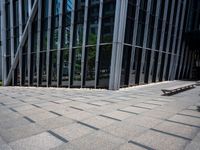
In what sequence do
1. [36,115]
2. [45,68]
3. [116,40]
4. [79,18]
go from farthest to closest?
[45,68], [79,18], [116,40], [36,115]

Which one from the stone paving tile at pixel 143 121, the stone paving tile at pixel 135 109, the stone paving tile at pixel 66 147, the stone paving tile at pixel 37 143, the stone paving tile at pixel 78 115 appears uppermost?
the stone paving tile at pixel 143 121

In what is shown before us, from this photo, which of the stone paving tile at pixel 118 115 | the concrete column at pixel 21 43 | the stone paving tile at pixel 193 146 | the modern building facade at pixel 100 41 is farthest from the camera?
the concrete column at pixel 21 43

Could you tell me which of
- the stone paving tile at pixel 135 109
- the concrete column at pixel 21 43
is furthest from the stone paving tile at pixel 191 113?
the concrete column at pixel 21 43

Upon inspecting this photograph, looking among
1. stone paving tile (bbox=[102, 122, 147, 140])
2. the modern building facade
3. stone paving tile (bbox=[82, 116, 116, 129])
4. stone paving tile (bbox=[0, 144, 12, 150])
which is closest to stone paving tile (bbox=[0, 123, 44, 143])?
stone paving tile (bbox=[0, 144, 12, 150])

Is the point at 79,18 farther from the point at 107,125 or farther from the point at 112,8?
the point at 107,125

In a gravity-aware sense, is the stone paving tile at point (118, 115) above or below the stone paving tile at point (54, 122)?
above

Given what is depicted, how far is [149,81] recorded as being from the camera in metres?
17.5

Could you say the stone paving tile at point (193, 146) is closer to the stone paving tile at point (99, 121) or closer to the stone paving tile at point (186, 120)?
the stone paving tile at point (186, 120)

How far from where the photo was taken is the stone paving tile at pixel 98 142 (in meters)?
3.81

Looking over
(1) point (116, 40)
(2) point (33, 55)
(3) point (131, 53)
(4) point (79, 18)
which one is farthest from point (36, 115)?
(2) point (33, 55)

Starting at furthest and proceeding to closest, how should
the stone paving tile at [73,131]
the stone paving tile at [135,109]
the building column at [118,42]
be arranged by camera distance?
the building column at [118,42], the stone paving tile at [135,109], the stone paving tile at [73,131]

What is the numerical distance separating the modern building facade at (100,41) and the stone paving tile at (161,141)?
8847mm

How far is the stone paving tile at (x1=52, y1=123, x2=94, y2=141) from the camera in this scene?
14.3ft

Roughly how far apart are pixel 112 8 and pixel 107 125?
10.8 m
